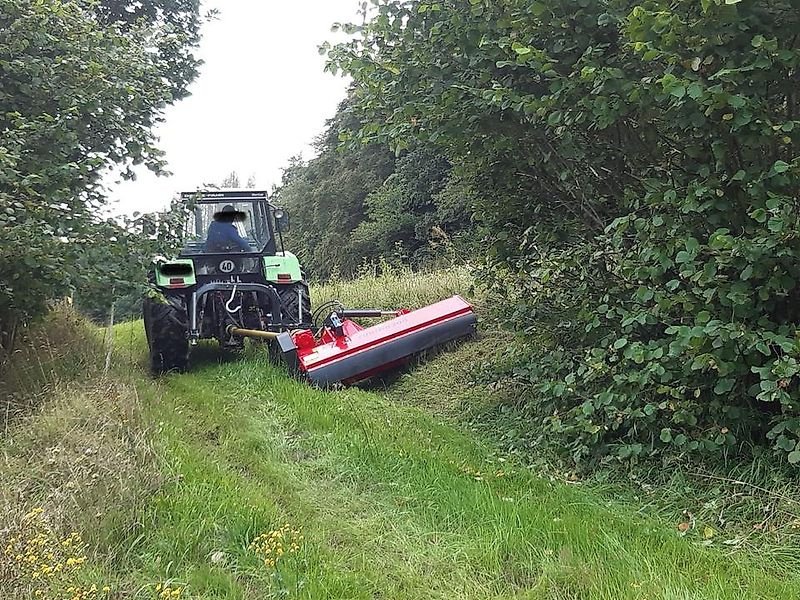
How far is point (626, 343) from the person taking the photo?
10.9ft

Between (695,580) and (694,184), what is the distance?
161 cm

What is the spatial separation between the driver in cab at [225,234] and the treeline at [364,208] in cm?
590

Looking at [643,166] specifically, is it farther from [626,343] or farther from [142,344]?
[142,344]

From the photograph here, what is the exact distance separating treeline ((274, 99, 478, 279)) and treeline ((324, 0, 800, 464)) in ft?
27.7

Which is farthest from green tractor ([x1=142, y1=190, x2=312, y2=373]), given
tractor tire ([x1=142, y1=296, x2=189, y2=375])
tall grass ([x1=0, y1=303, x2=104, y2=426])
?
tall grass ([x1=0, y1=303, x2=104, y2=426])

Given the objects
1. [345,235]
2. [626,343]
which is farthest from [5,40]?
[345,235]

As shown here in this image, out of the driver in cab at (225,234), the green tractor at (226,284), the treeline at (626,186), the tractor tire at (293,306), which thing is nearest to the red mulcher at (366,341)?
the green tractor at (226,284)

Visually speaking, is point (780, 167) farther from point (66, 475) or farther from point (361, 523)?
point (66, 475)

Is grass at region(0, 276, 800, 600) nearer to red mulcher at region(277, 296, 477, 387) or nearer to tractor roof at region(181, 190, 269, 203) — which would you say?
red mulcher at region(277, 296, 477, 387)

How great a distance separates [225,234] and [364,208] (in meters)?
14.2

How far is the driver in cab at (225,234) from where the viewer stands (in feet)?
23.5

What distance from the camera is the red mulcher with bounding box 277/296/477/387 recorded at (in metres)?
5.47

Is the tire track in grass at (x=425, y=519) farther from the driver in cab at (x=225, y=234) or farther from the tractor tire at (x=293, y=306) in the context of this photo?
the driver in cab at (x=225, y=234)

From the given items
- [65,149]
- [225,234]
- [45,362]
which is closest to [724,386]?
[65,149]
